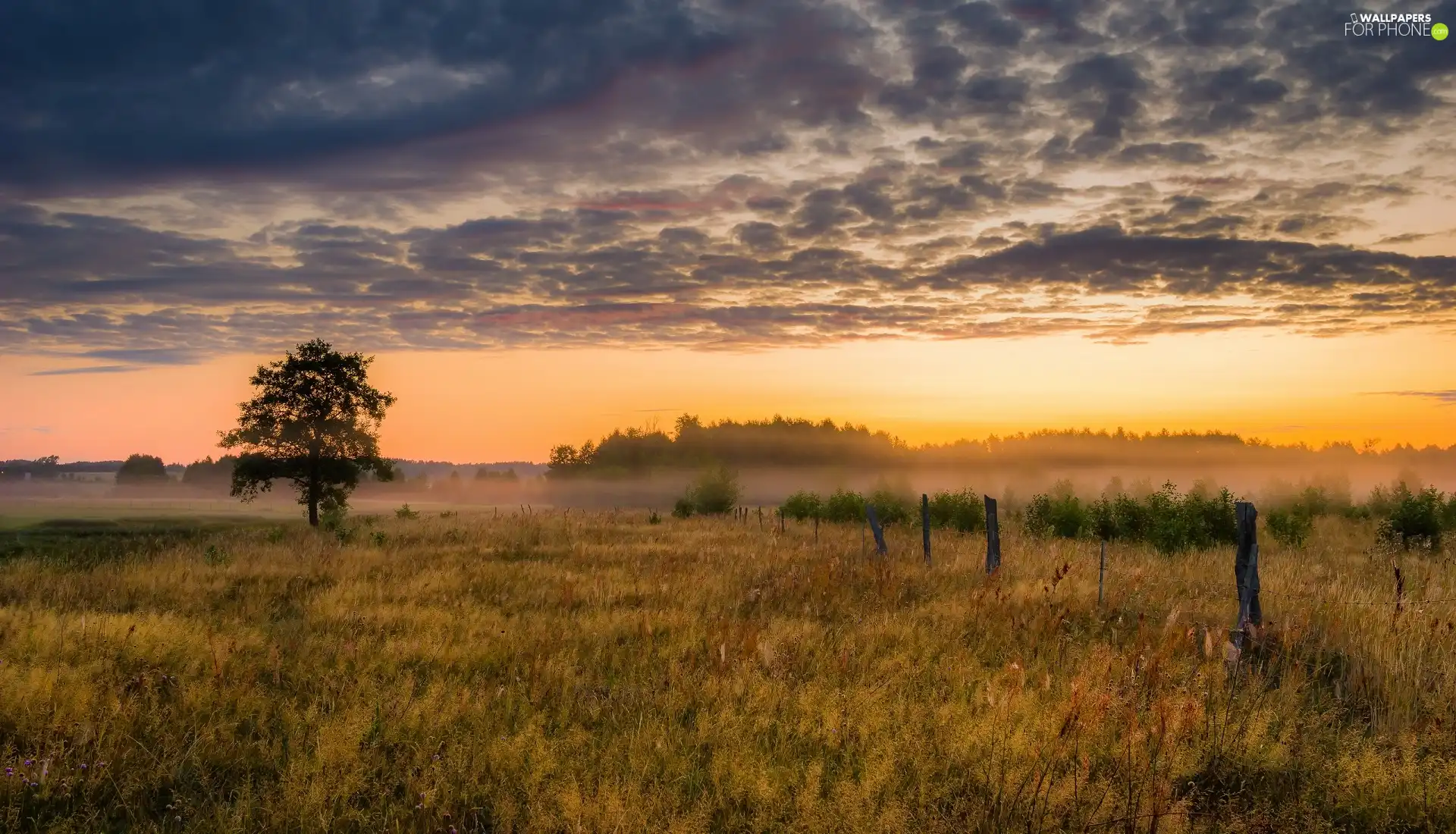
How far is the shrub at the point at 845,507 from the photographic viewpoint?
4366 centimetres

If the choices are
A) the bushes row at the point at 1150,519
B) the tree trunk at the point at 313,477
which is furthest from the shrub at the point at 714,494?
the tree trunk at the point at 313,477

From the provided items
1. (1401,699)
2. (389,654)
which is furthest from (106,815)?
(1401,699)

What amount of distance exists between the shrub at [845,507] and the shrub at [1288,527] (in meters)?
19.2

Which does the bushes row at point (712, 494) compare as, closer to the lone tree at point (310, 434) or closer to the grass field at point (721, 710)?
the lone tree at point (310, 434)

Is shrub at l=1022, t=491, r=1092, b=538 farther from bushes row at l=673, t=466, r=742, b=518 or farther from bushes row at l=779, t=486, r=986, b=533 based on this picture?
bushes row at l=673, t=466, r=742, b=518

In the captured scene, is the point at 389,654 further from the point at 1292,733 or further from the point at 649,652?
the point at 1292,733

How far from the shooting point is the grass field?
190 inches

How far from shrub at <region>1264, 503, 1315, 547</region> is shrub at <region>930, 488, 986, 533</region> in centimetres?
1017

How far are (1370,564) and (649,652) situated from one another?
19.1m

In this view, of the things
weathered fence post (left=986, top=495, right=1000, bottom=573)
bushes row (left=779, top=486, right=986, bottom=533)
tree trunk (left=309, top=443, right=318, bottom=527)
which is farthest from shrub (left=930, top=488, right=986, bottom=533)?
tree trunk (left=309, top=443, right=318, bottom=527)

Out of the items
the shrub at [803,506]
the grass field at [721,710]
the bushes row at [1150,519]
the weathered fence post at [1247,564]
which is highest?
the weathered fence post at [1247,564]

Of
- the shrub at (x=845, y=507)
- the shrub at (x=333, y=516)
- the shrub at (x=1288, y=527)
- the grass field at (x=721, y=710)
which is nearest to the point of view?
the grass field at (x=721, y=710)

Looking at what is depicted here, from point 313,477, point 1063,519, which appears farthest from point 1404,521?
point 313,477

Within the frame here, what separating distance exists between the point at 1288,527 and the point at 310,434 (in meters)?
37.8
